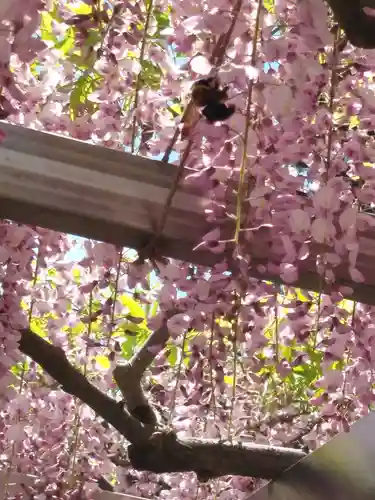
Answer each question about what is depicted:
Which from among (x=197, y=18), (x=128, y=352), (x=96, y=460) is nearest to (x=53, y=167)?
(x=197, y=18)

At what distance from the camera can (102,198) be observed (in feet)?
2.72

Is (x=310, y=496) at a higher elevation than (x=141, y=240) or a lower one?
lower

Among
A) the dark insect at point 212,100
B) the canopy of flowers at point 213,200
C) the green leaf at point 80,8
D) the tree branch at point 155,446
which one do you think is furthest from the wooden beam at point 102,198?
the tree branch at point 155,446

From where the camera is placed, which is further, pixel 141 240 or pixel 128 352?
pixel 128 352

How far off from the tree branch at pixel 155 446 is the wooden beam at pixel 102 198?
0.49 m

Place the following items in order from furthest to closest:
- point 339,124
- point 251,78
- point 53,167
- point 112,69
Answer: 1. point 112,69
2. point 339,124
3. point 53,167
4. point 251,78

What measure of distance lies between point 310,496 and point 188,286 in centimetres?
64

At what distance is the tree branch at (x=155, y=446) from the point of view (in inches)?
51.0

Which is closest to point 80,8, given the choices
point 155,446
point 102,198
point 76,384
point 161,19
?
point 161,19

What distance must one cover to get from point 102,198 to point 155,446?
0.64 metres

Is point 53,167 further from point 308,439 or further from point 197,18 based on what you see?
point 308,439

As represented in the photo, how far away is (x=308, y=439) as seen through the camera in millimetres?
1548

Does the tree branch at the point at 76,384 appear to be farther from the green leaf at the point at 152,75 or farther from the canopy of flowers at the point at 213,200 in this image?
the green leaf at the point at 152,75

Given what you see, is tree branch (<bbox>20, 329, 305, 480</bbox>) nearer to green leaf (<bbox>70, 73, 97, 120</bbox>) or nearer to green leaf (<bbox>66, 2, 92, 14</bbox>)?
green leaf (<bbox>70, 73, 97, 120</bbox>)
